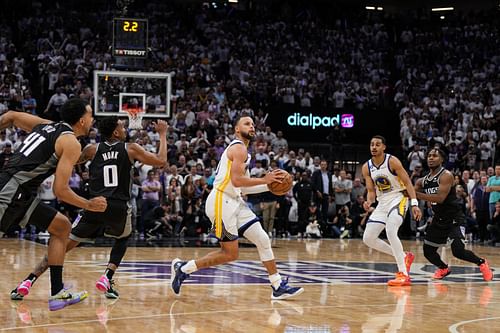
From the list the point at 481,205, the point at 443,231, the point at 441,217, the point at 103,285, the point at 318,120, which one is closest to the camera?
the point at 103,285

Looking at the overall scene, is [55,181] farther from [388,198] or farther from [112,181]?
[388,198]

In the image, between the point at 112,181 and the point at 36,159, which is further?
the point at 112,181

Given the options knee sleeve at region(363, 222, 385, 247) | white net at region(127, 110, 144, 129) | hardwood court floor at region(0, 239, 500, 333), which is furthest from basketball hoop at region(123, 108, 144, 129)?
knee sleeve at region(363, 222, 385, 247)

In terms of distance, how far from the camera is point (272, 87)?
2705 cm

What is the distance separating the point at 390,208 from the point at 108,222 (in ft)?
13.3

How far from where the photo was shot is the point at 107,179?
871cm

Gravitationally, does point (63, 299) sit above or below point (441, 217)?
below

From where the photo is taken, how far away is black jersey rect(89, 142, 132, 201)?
28.5ft

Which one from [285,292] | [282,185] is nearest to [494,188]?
[285,292]

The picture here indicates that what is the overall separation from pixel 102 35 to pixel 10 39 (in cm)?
287

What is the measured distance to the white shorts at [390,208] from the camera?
1105 cm

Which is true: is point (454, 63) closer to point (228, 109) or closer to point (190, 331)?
point (228, 109)

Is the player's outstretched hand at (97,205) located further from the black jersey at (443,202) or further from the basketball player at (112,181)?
the black jersey at (443,202)

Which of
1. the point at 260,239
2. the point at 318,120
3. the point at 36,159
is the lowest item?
the point at 260,239
